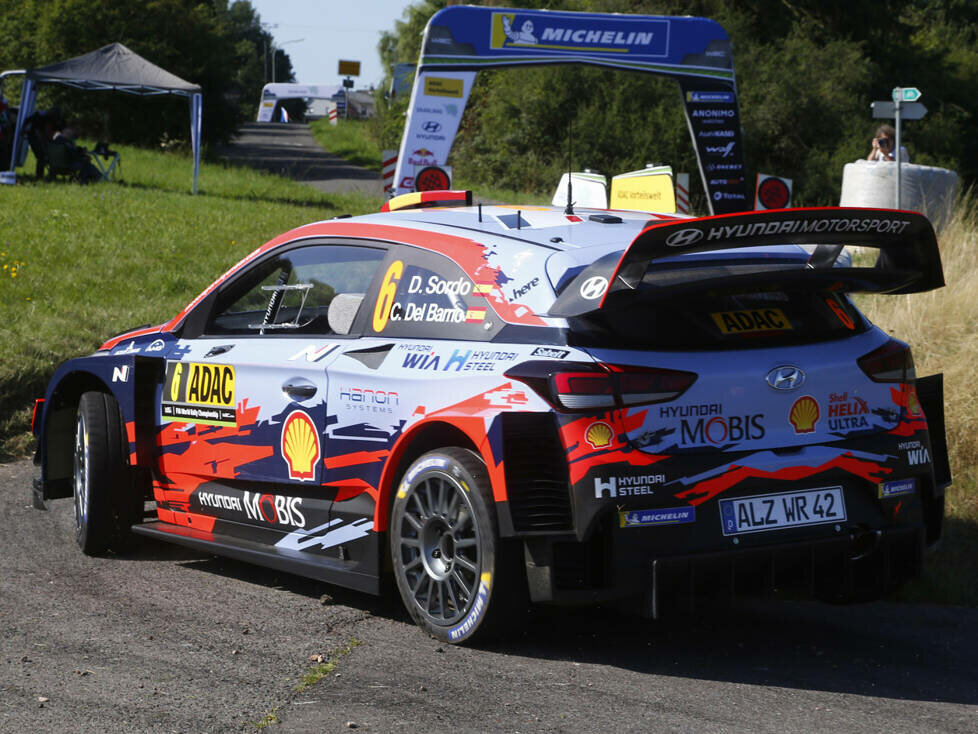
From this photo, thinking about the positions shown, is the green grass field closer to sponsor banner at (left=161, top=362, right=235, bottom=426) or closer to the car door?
the car door

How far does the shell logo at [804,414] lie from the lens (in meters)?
4.48

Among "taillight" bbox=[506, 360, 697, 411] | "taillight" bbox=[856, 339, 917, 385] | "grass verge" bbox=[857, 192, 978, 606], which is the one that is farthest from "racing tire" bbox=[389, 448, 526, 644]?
"grass verge" bbox=[857, 192, 978, 606]

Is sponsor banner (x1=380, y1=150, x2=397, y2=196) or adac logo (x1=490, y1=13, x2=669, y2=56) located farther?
sponsor banner (x1=380, y1=150, x2=397, y2=196)

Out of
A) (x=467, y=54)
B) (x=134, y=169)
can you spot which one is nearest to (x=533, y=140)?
(x=134, y=169)

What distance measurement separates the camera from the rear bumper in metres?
4.22

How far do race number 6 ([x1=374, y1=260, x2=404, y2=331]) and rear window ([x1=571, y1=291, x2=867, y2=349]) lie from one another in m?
1.03

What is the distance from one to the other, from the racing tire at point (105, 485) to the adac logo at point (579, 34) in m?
13.6

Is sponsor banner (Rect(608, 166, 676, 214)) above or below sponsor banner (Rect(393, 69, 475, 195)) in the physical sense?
below

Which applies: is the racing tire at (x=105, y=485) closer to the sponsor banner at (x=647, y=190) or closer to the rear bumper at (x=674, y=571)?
the rear bumper at (x=674, y=571)

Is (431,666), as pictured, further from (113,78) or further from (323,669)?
(113,78)

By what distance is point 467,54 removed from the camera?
60.8ft

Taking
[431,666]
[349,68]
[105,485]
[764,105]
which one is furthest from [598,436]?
[349,68]

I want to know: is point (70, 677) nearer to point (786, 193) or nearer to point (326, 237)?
point (326, 237)

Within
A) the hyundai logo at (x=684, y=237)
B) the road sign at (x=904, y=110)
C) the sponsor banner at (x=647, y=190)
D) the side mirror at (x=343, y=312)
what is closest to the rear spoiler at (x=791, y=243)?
the hyundai logo at (x=684, y=237)
